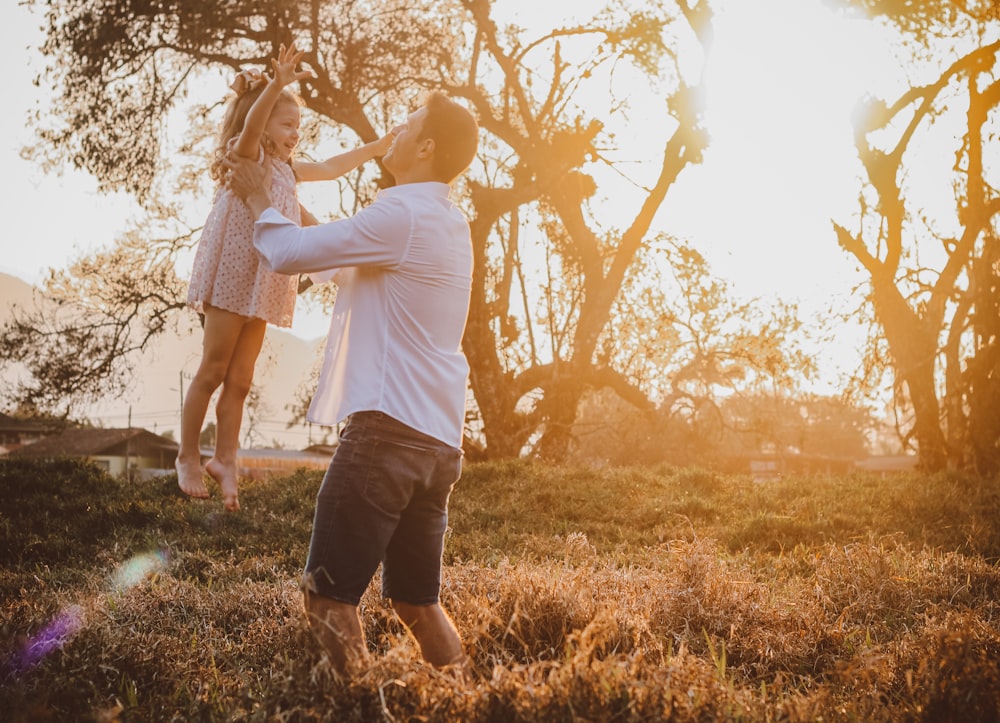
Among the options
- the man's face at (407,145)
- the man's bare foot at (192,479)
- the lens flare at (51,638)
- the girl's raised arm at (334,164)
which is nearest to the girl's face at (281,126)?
the girl's raised arm at (334,164)

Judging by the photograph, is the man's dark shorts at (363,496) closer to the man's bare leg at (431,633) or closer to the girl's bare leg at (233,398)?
the man's bare leg at (431,633)

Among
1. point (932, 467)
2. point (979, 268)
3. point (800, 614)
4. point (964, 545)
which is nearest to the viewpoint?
point (800, 614)

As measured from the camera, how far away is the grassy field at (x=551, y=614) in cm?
267

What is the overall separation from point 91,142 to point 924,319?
1612 cm

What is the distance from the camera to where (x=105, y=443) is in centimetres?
5466

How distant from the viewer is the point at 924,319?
1552 centimetres

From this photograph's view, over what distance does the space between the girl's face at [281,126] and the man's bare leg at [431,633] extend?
2.18 meters

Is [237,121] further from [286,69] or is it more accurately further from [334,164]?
[334,164]

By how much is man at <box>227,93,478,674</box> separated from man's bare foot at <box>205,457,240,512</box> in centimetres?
107

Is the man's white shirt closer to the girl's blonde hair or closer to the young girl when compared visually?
the young girl

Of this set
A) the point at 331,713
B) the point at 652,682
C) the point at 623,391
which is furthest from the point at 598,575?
the point at 623,391

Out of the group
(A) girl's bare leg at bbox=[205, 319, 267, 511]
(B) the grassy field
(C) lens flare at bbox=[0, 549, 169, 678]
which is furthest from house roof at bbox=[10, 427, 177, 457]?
(A) girl's bare leg at bbox=[205, 319, 267, 511]

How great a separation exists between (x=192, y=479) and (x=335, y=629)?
1.47m

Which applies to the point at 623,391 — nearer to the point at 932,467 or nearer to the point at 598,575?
the point at 932,467
